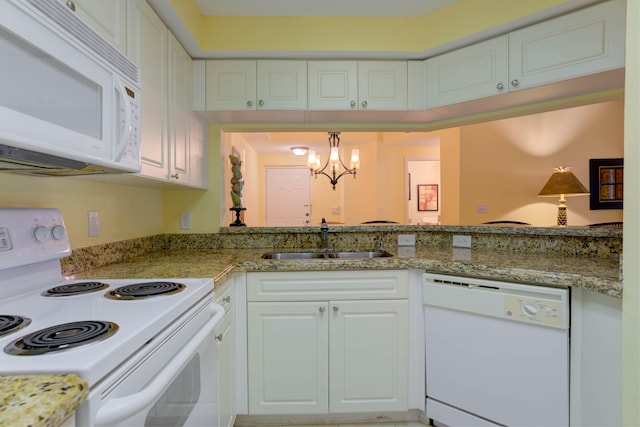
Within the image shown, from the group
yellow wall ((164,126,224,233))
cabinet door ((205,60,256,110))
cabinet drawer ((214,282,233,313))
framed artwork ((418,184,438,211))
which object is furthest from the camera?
framed artwork ((418,184,438,211))

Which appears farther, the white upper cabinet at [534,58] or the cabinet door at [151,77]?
the white upper cabinet at [534,58]

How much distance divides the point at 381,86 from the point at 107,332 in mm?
1833

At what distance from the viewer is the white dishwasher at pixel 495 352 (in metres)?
1.35

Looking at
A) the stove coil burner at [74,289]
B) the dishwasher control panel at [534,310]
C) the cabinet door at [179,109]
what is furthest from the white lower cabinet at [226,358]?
the dishwasher control panel at [534,310]

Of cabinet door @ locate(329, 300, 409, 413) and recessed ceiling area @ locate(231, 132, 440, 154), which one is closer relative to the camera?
cabinet door @ locate(329, 300, 409, 413)

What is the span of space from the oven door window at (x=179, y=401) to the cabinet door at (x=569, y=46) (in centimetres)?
193

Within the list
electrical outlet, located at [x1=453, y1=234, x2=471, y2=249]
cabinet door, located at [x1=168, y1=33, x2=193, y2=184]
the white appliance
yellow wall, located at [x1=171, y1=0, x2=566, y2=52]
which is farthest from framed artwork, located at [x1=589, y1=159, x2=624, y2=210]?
the white appliance

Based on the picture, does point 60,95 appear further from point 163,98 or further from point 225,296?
point 225,296

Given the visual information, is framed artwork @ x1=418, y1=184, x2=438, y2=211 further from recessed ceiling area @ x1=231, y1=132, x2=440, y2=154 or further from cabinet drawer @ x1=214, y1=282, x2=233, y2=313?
cabinet drawer @ x1=214, y1=282, x2=233, y2=313

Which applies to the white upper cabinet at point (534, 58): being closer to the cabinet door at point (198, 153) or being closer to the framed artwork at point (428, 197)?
the cabinet door at point (198, 153)

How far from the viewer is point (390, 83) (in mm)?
1967

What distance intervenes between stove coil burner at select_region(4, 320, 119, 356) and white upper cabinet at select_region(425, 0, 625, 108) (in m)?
1.91

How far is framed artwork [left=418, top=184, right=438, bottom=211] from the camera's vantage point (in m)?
6.70

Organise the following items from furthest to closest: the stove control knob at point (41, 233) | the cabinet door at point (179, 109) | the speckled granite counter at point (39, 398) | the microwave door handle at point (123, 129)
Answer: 1. the cabinet door at point (179, 109)
2. the stove control knob at point (41, 233)
3. the microwave door handle at point (123, 129)
4. the speckled granite counter at point (39, 398)
